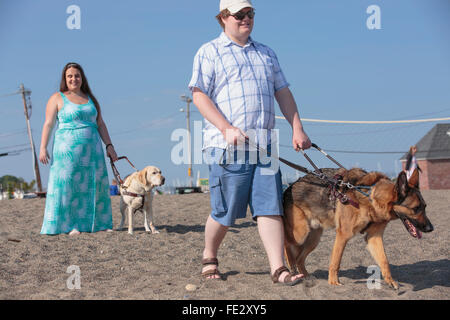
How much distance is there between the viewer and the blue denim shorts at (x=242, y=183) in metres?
4.20

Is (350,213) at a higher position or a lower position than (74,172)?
lower

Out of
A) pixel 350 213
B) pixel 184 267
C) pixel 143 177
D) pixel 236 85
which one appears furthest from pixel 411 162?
pixel 143 177

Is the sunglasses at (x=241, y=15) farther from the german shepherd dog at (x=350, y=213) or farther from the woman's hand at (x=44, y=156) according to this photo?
the woman's hand at (x=44, y=156)

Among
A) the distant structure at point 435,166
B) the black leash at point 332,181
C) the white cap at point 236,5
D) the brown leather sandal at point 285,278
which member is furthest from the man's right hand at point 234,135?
the distant structure at point 435,166

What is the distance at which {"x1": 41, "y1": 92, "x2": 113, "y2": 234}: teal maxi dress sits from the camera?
25.3ft

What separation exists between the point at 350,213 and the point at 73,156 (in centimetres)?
489

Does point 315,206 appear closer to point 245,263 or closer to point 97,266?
point 245,263

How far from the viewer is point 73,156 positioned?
7.71 metres

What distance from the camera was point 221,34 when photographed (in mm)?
4441

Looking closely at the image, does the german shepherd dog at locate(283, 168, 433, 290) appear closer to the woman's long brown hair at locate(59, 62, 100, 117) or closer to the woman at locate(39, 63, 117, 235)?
the woman at locate(39, 63, 117, 235)

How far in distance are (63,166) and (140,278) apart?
11.5ft

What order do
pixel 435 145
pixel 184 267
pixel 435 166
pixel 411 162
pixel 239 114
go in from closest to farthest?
pixel 411 162, pixel 239 114, pixel 184 267, pixel 435 166, pixel 435 145

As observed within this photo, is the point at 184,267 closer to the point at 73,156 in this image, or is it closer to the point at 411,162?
the point at 411,162

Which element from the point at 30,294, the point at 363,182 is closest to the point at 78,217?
the point at 30,294
